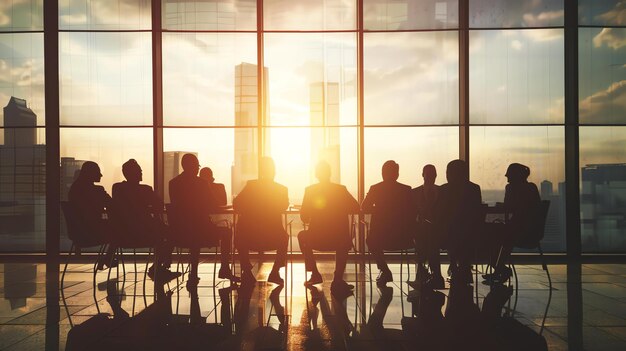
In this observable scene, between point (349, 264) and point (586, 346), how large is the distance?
4063mm

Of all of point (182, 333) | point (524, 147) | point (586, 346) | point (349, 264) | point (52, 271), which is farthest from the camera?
point (524, 147)

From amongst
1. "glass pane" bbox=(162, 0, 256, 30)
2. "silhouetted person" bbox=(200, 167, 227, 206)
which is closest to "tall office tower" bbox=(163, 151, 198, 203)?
"silhouetted person" bbox=(200, 167, 227, 206)

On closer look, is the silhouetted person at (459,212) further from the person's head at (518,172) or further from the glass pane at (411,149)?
the glass pane at (411,149)

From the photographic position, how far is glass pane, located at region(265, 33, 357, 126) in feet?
24.6

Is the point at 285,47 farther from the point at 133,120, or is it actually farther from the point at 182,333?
the point at 182,333

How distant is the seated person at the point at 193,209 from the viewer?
16.0 feet

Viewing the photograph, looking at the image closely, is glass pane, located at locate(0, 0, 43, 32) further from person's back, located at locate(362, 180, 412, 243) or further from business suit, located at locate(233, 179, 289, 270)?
person's back, located at locate(362, 180, 412, 243)

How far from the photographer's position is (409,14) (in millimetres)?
7457

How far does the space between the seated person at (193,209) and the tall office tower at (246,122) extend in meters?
2.42

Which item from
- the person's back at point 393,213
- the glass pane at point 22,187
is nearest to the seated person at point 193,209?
the person's back at point 393,213

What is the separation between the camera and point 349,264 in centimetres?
688

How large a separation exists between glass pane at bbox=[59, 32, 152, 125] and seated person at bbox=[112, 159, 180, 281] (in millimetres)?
2472

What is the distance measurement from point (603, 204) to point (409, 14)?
422 cm

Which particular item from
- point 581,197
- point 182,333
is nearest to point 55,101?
point 182,333
